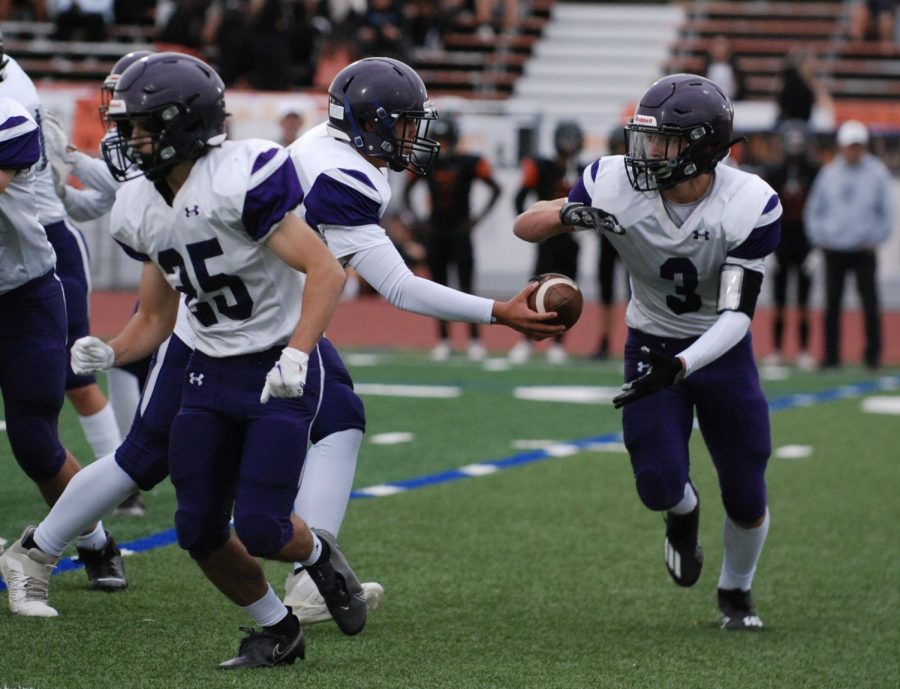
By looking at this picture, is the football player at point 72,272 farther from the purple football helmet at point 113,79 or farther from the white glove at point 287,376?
the white glove at point 287,376

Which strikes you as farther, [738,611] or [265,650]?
[738,611]

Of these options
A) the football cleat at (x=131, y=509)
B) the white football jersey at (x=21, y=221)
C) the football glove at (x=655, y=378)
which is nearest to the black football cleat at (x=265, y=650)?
the football glove at (x=655, y=378)

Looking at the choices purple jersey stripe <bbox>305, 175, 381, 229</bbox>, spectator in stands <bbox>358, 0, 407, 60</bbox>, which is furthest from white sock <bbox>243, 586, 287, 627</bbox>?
spectator in stands <bbox>358, 0, 407, 60</bbox>

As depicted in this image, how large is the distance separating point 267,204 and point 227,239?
0.14m

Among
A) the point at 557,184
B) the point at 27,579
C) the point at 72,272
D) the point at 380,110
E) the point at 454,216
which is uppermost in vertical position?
the point at 380,110

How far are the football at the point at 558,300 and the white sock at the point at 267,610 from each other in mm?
1017

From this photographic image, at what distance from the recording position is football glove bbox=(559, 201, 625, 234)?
4.41 m

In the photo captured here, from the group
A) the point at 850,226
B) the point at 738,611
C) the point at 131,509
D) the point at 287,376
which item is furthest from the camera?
the point at 850,226

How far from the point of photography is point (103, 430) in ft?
18.4

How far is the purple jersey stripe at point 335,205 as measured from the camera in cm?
427

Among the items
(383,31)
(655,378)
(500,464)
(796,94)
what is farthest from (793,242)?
(655,378)

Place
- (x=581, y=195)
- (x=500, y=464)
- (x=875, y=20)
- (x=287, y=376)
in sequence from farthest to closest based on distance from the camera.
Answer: (x=875, y=20) < (x=500, y=464) < (x=581, y=195) < (x=287, y=376)

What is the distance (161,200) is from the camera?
3828mm

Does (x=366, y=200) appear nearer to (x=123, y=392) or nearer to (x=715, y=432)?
(x=715, y=432)
